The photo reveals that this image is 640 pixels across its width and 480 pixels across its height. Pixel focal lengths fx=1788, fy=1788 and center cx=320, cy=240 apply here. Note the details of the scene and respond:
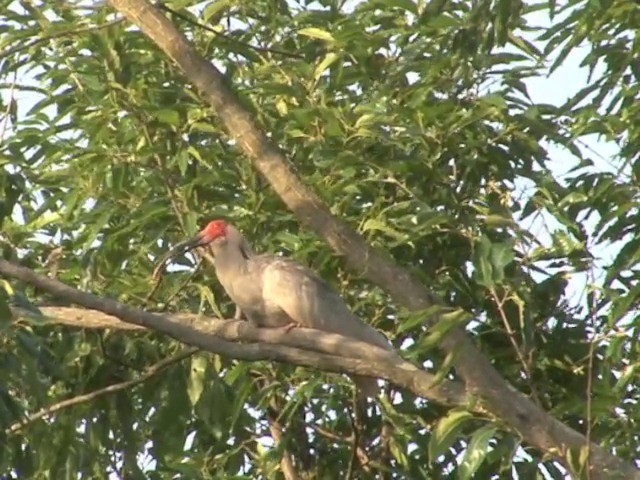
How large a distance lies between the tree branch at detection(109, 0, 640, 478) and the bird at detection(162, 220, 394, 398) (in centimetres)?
97

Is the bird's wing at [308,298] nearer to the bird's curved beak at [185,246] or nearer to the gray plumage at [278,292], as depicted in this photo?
the gray plumage at [278,292]

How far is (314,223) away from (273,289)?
1443mm

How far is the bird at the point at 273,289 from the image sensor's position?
31.0ft

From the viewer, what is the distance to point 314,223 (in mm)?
8305

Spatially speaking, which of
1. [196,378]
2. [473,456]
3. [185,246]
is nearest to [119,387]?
[196,378]

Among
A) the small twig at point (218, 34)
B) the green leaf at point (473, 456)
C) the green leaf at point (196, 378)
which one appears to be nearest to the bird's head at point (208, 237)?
the green leaf at point (196, 378)

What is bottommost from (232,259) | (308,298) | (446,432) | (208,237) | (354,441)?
(446,432)

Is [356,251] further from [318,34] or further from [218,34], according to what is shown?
[318,34]

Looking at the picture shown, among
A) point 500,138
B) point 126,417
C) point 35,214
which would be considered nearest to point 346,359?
point 126,417

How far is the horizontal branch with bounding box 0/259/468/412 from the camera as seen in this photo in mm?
7598

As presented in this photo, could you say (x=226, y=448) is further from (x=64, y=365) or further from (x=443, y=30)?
(x=443, y=30)

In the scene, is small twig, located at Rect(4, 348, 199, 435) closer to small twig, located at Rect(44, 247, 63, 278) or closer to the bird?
small twig, located at Rect(44, 247, 63, 278)

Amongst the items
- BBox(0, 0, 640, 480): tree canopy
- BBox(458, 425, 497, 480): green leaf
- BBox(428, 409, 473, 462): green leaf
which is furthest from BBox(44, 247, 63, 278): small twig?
BBox(458, 425, 497, 480): green leaf

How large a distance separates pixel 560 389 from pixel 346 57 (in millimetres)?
2118
